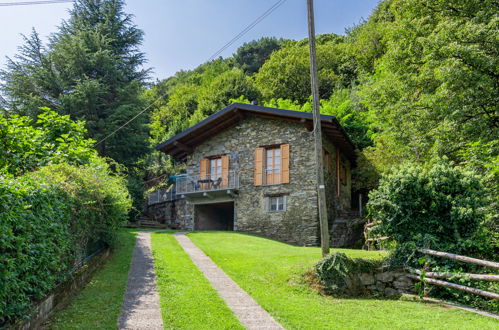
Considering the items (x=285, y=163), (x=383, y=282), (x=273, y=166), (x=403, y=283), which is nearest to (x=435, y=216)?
(x=403, y=283)

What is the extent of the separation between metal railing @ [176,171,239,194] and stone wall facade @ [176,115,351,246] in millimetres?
313

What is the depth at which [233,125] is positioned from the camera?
20484mm

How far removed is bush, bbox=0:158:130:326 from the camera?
4652mm

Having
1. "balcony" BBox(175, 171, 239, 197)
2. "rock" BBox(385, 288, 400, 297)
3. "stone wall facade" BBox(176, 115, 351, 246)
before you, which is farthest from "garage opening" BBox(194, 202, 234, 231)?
"rock" BBox(385, 288, 400, 297)

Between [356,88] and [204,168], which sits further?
[356,88]

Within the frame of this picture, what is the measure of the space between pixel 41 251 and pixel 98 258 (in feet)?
15.0

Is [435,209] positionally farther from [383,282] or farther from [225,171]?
[225,171]

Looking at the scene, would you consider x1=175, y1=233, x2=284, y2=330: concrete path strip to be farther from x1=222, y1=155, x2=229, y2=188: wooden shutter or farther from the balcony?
x1=222, y1=155, x2=229, y2=188: wooden shutter

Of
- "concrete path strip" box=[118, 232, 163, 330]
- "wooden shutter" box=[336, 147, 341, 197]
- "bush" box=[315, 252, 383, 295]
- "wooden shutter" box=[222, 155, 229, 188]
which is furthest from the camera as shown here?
"wooden shutter" box=[336, 147, 341, 197]

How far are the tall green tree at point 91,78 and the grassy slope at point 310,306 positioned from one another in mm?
13903

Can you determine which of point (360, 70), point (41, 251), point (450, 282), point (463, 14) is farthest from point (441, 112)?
point (360, 70)

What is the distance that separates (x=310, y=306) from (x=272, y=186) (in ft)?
36.6

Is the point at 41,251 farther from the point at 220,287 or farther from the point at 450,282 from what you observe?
the point at 450,282

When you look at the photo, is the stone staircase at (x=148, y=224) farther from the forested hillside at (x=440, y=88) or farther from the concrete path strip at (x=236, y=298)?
the forested hillside at (x=440, y=88)
